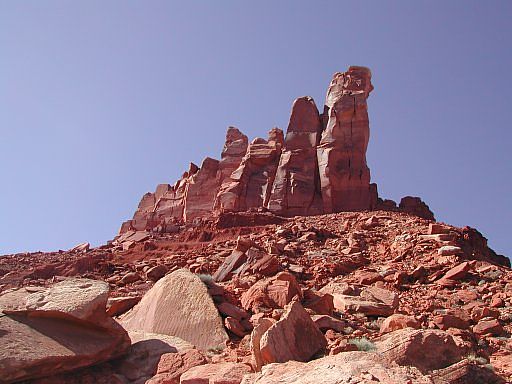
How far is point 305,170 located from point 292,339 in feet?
96.5

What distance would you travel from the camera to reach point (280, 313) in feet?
31.3

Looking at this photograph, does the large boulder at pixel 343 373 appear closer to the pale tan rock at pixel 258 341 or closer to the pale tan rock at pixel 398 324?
the pale tan rock at pixel 258 341

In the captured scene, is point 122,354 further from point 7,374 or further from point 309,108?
point 309,108

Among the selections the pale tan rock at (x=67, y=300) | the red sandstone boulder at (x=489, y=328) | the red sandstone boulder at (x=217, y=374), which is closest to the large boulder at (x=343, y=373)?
the red sandstone boulder at (x=217, y=374)

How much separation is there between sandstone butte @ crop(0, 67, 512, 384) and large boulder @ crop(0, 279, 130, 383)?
0.07ft

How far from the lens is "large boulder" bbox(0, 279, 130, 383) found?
754 centimetres

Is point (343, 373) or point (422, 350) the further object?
point (422, 350)

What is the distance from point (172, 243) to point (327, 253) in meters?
13.4

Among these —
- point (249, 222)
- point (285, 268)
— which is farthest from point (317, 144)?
point (285, 268)

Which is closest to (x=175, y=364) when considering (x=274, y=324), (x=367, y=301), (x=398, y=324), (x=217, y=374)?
(x=217, y=374)

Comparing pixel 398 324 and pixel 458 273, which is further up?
pixel 458 273

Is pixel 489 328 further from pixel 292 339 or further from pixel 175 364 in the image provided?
pixel 175 364

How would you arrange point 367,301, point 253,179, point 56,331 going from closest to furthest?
point 56,331 → point 367,301 → point 253,179

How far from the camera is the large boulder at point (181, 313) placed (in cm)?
981
